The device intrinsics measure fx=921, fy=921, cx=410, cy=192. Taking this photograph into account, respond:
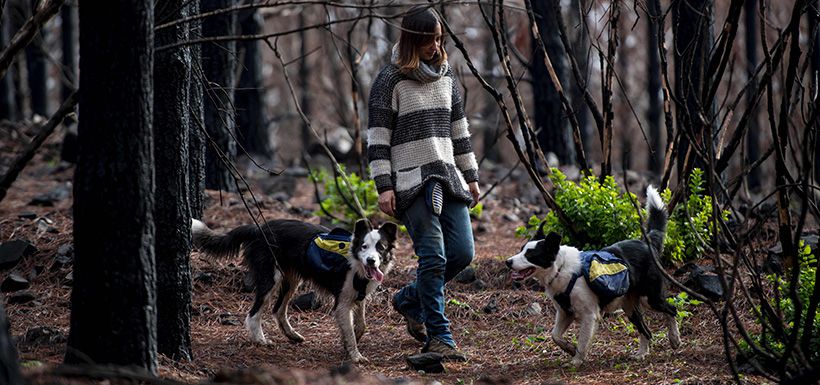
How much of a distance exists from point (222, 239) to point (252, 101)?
783cm

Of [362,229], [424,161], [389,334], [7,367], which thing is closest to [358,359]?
[362,229]

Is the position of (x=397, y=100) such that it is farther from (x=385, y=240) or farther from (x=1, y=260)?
(x=1, y=260)

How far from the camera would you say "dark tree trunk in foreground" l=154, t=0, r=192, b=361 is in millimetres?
5383

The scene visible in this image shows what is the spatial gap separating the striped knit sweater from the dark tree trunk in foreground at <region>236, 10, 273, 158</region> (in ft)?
24.5

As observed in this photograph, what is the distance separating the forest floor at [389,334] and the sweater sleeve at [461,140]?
1.34 m

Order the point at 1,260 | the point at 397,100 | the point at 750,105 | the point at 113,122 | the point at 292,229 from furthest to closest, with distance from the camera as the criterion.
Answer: the point at 1,260 → the point at 292,229 → the point at 397,100 → the point at 750,105 → the point at 113,122

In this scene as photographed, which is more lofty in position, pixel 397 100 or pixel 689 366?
pixel 397 100

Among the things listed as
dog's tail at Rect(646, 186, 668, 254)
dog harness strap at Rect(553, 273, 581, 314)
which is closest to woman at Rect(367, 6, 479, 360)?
dog harness strap at Rect(553, 273, 581, 314)

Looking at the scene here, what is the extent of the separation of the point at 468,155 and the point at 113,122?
2884 millimetres

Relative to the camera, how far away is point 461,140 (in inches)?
256

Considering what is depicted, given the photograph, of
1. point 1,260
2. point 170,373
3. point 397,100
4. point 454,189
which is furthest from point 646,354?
point 1,260

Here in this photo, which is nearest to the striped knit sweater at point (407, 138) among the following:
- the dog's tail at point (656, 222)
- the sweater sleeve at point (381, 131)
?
the sweater sleeve at point (381, 131)

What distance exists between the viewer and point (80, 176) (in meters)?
4.42

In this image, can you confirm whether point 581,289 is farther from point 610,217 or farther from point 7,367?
point 7,367
